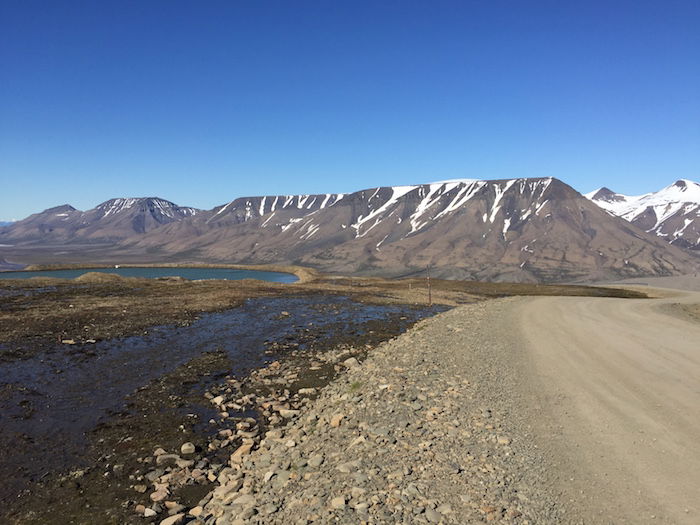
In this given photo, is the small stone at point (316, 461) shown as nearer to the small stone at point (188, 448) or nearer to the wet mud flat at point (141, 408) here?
the wet mud flat at point (141, 408)

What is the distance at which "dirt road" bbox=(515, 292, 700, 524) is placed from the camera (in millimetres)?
7191

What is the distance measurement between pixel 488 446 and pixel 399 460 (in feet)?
7.52

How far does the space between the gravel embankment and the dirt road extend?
30.6 inches

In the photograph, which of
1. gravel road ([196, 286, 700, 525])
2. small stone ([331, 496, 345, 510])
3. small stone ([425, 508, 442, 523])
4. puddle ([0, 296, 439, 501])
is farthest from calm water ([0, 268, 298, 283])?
small stone ([425, 508, 442, 523])

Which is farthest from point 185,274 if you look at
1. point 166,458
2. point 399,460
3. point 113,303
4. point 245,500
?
point 399,460

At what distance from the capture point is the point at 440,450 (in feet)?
30.0

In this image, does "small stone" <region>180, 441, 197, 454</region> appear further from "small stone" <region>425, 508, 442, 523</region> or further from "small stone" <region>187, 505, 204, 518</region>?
"small stone" <region>425, 508, 442, 523</region>

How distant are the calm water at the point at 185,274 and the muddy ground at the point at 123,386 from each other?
57831 millimetres

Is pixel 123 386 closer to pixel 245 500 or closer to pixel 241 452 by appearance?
pixel 241 452

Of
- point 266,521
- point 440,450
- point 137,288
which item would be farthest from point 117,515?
point 137,288

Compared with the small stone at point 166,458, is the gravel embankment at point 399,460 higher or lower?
higher

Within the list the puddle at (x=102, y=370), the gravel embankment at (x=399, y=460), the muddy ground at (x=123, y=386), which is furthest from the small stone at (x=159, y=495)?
the puddle at (x=102, y=370)

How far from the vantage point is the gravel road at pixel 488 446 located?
7.14 metres

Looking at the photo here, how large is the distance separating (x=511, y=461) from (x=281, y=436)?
6650mm
